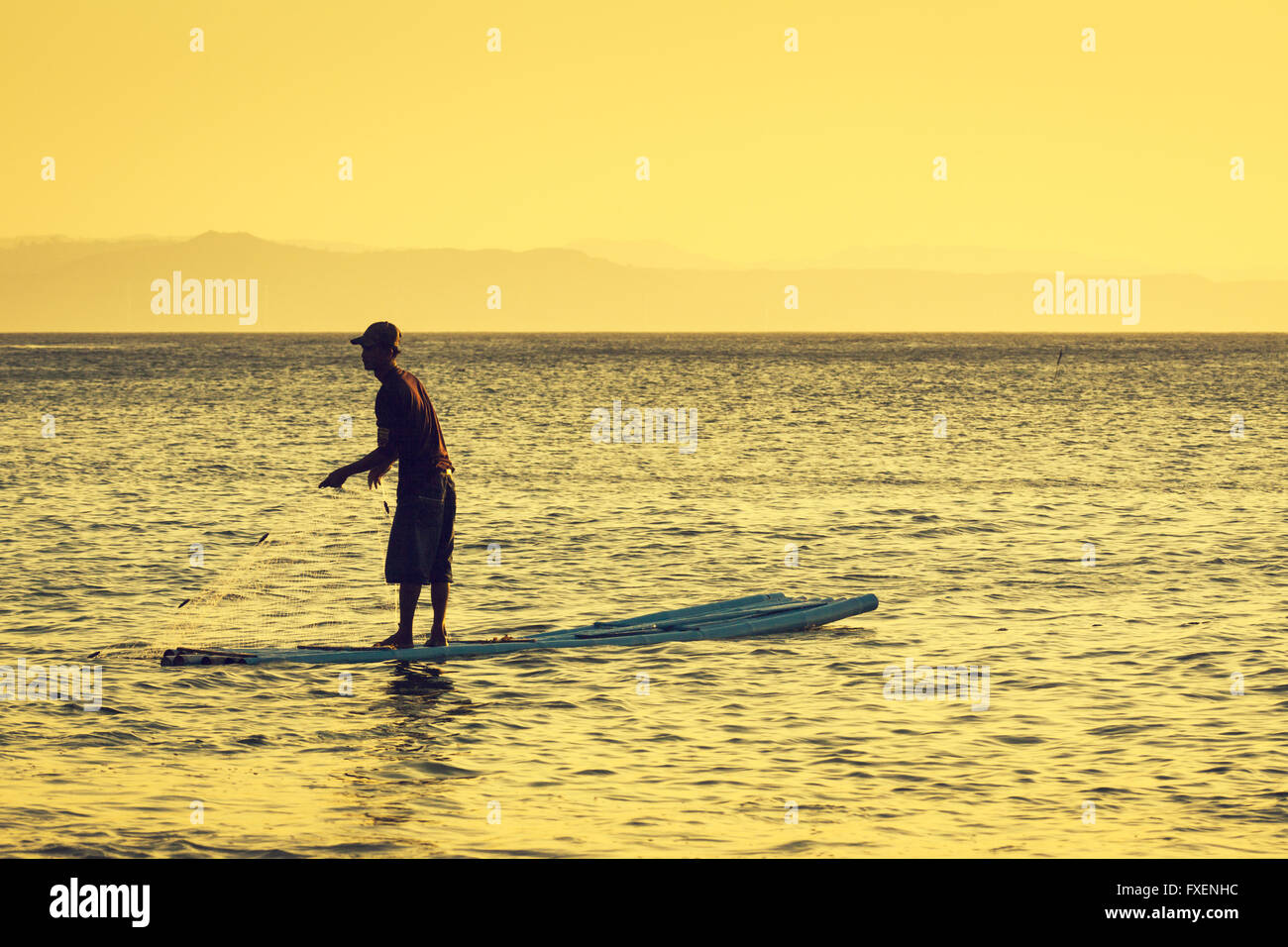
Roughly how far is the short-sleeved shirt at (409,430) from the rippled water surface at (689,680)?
1754 millimetres

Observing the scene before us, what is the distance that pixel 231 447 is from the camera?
43031 mm

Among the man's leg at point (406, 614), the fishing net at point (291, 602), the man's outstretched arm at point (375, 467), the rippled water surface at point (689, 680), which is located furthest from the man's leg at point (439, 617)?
the man's outstretched arm at point (375, 467)

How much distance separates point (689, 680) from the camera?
12.2 meters

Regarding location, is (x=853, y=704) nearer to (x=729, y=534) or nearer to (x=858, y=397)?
(x=729, y=534)

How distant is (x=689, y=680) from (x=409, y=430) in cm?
326

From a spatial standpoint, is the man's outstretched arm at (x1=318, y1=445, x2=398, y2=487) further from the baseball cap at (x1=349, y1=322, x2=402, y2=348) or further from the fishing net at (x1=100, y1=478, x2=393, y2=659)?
the baseball cap at (x1=349, y1=322, x2=402, y2=348)

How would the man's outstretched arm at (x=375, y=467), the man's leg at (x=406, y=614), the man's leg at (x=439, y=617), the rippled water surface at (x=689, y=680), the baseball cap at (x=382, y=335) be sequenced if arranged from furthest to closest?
the man's leg at (x=439, y=617)
the man's leg at (x=406, y=614)
the baseball cap at (x=382, y=335)
the man's outstretched arm at (x=375, y=467)
the rippled water surface at (x=689, y=680)

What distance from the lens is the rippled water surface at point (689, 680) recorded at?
Result: 27.0 ft

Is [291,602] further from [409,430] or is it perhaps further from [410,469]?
[409,430]

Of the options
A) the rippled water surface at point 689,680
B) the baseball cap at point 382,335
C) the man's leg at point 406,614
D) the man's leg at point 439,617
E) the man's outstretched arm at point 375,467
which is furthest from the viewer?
the man's leg at point 439,617

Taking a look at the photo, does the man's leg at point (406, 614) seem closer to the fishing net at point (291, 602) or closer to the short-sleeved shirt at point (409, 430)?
the fishing net at point (291, 602)

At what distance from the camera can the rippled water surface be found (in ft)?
27.0

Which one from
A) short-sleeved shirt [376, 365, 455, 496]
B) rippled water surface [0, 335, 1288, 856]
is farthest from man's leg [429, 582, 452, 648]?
short-sleeved shirt [376, 365, 455, 496]
